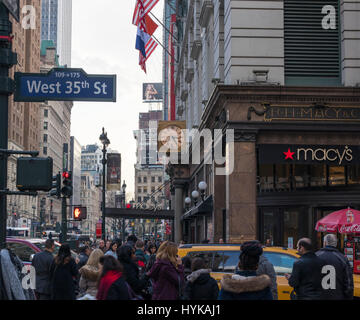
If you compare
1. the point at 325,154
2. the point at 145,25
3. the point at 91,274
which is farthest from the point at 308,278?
the point at 145,25

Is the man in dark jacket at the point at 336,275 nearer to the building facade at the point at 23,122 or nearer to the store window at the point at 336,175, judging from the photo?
the store window at the point at 336,175

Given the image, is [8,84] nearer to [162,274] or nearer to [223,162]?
[162,274]

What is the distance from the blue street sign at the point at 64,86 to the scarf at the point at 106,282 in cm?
272

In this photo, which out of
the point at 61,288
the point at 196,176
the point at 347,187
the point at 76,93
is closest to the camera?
the point at 76,93

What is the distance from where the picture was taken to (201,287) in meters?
8.98

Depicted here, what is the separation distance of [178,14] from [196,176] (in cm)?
2341

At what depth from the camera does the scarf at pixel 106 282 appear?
7.49 m

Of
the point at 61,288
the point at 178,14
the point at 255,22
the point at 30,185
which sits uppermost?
the point at 178,14

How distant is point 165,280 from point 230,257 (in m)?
4.21

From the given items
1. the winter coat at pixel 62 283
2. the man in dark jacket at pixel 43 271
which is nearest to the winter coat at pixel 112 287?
the winter coat at pixel 62 283

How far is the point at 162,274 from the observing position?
369 inches

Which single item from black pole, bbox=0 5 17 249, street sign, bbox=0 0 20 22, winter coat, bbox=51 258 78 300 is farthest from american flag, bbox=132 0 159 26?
black pole, bbox=0 5 17 249

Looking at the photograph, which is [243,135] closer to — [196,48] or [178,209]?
[196,48]
